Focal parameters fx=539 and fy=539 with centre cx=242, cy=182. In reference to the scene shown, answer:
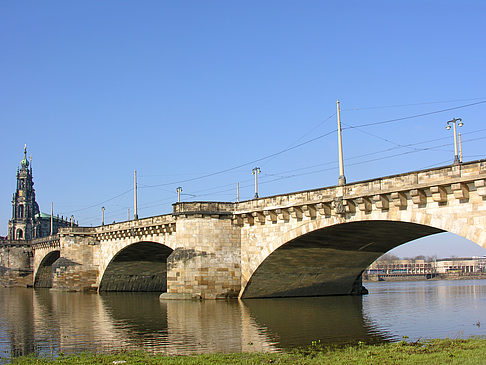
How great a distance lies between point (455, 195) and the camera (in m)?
24.8

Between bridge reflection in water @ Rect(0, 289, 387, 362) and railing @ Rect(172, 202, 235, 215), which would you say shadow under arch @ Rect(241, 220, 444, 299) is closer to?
bridge reflection in water @ Rect(0, 289, 387, 362)

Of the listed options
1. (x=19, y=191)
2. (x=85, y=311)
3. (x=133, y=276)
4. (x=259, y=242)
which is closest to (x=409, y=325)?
(x=259, y=242)

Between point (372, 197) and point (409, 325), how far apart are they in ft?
23.3

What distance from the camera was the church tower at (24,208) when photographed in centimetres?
14650

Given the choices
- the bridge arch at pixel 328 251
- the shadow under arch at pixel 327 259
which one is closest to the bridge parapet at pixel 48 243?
the shadow under arch at pixel 327 259

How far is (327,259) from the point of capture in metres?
40.0

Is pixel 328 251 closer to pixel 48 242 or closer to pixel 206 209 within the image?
pixel 206 209

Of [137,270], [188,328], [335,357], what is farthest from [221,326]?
[137,270]

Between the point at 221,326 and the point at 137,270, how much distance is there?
40.0m

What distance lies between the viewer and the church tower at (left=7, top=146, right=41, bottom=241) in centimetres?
14650

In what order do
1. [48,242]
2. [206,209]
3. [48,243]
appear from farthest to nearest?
[48,243]
[48,242]
[206,209]

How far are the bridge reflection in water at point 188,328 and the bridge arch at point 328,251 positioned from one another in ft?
10.4

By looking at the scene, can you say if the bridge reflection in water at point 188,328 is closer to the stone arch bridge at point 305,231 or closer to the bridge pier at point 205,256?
the bridge pier at point 205,256

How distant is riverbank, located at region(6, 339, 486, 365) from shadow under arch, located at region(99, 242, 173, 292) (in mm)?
38423
